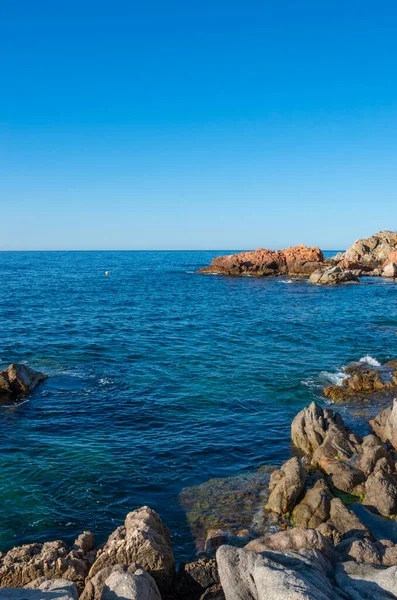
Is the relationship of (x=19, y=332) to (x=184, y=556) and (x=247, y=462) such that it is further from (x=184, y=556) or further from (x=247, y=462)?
(x=184, y=556)

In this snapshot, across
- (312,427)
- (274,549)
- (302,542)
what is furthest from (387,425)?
(274,549)

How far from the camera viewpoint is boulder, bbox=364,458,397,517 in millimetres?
16688

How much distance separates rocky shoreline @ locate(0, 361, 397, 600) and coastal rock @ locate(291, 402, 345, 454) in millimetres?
76

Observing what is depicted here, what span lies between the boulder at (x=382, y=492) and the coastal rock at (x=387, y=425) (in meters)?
3.44

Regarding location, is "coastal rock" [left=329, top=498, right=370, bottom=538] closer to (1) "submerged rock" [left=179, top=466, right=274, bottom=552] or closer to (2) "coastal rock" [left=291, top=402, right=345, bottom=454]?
(1) "submerged rock" [left=179, top=466, right=274, bottom=552]

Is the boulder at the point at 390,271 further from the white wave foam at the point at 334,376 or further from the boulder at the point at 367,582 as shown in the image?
the boulder at the point at 367,582

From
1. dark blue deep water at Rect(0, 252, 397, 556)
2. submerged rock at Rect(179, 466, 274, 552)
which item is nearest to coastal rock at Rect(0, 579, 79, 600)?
dark blue deep water at Rect(0, 252, 397, 556)

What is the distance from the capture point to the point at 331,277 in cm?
9488

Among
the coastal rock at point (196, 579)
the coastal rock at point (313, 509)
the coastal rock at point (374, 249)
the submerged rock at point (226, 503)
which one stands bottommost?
the submerged rock at point (226, 503)

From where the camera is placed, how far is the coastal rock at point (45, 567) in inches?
470

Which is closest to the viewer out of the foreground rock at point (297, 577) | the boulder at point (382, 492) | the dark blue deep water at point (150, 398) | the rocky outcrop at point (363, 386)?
the foreground rock at point (297, 577)

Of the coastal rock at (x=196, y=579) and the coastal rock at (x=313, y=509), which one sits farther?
the coastal rock at (x=313, y=509)

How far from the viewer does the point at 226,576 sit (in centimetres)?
1031

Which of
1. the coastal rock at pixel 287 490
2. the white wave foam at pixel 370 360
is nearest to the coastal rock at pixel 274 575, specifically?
the coastal rock at pixel 287 490
